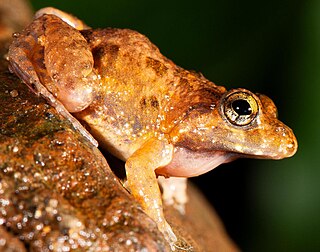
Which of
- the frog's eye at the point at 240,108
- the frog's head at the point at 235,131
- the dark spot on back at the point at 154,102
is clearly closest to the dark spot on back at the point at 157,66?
the dark spot on back at the point at 154,102

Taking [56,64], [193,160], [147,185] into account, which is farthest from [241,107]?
[56,64]

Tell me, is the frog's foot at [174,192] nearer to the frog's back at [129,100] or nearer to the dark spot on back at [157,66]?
the frog's back at [129,100]

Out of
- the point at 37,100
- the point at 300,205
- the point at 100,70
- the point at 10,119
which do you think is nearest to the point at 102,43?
the point at 100,70

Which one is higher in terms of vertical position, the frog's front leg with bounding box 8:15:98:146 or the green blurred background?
the frog's front leg with bounding box 8:15:98:146

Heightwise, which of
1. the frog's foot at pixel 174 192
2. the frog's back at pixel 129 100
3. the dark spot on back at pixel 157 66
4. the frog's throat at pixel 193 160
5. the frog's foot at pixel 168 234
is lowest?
the frog's foot at pixel 174 192

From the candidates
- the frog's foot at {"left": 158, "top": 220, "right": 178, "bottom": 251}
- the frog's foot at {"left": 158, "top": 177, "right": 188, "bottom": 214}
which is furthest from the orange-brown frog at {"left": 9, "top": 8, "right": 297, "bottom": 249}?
the frog's foot at {"left": 158, "top": 177, "right": 188, "bottom": 214}

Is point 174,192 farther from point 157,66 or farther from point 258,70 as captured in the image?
point 258,70

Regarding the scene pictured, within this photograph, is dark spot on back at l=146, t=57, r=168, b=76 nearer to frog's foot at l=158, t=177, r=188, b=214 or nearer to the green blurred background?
frog's foot at l=158, t=177, r=188, b=214
